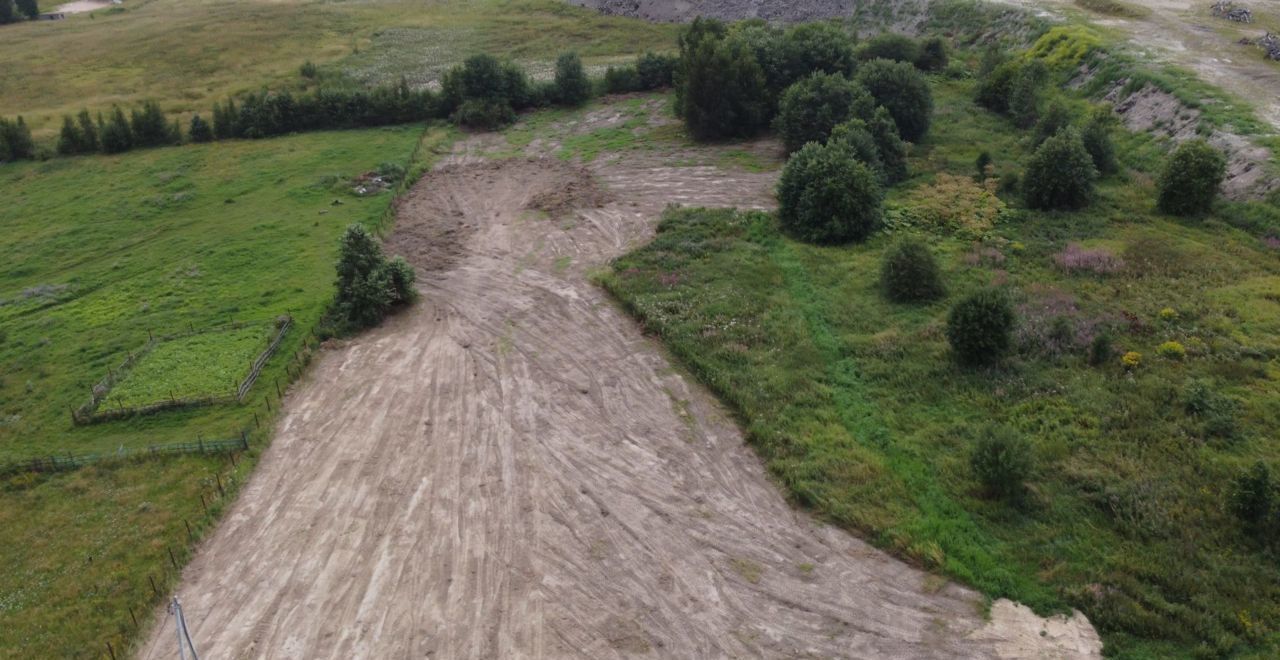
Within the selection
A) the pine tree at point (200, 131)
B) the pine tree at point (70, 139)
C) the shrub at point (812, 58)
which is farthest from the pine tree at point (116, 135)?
the shrub at point (812, 58)

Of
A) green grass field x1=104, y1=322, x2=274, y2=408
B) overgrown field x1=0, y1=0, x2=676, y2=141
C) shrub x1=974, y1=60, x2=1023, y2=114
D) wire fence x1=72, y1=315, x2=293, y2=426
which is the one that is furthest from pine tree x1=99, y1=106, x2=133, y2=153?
shrub x1=974, y1=60, x2=1023, y2=114

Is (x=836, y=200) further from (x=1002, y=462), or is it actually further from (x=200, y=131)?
(x=200, y=131)

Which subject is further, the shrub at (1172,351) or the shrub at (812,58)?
the shrub at (812,58)

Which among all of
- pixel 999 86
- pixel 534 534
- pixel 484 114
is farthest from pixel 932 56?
pixel 534 534

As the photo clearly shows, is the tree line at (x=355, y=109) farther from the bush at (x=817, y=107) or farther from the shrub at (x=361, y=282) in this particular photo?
the shrub at (x=361, y=282)

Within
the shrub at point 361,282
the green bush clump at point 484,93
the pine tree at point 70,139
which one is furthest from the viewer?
the green bush clump at point 484,93

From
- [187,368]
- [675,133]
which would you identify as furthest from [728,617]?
[675,133]
